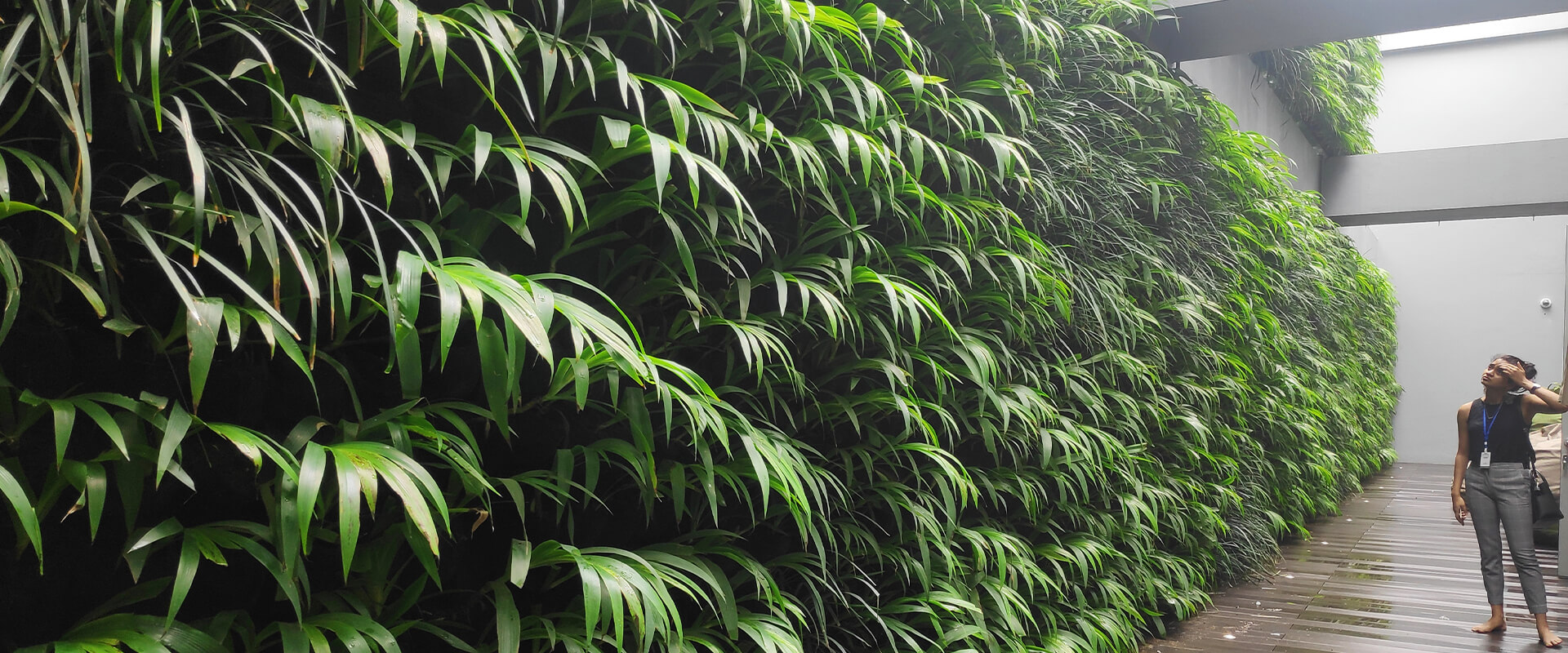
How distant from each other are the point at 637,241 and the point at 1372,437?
838 cm

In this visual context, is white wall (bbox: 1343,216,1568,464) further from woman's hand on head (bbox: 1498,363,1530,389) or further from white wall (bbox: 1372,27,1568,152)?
woman's hand on head (bbox: 1498,363,1530,389)

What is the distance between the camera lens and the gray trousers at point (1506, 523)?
3201 millimetres

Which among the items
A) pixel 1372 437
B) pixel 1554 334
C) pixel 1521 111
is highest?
pixel 1521 111

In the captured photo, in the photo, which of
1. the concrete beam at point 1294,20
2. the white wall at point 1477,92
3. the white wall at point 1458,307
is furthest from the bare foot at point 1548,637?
the white wall at point 1477,92

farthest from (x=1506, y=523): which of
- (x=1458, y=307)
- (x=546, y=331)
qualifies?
(x=1458, y=307)

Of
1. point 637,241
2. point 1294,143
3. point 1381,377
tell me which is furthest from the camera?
point 1381,377

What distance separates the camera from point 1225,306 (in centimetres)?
386

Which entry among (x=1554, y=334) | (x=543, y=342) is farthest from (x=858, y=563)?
(x=1554, y=334)

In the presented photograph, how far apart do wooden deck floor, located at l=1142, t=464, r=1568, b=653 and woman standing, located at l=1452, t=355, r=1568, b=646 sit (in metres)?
0.20

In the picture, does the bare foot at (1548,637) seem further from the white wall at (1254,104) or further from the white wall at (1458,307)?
the white wall at (1458,307)

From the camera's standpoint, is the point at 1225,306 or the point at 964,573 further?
the point at 1225,306

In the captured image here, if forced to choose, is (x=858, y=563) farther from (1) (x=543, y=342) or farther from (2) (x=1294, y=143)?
(2) (x=1294, y=143)

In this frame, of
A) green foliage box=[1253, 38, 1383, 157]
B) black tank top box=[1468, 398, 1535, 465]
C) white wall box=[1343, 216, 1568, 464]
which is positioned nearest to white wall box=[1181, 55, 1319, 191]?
green foliage box=[1253, 38, 1383, 157]

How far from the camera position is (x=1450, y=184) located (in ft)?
22.0
